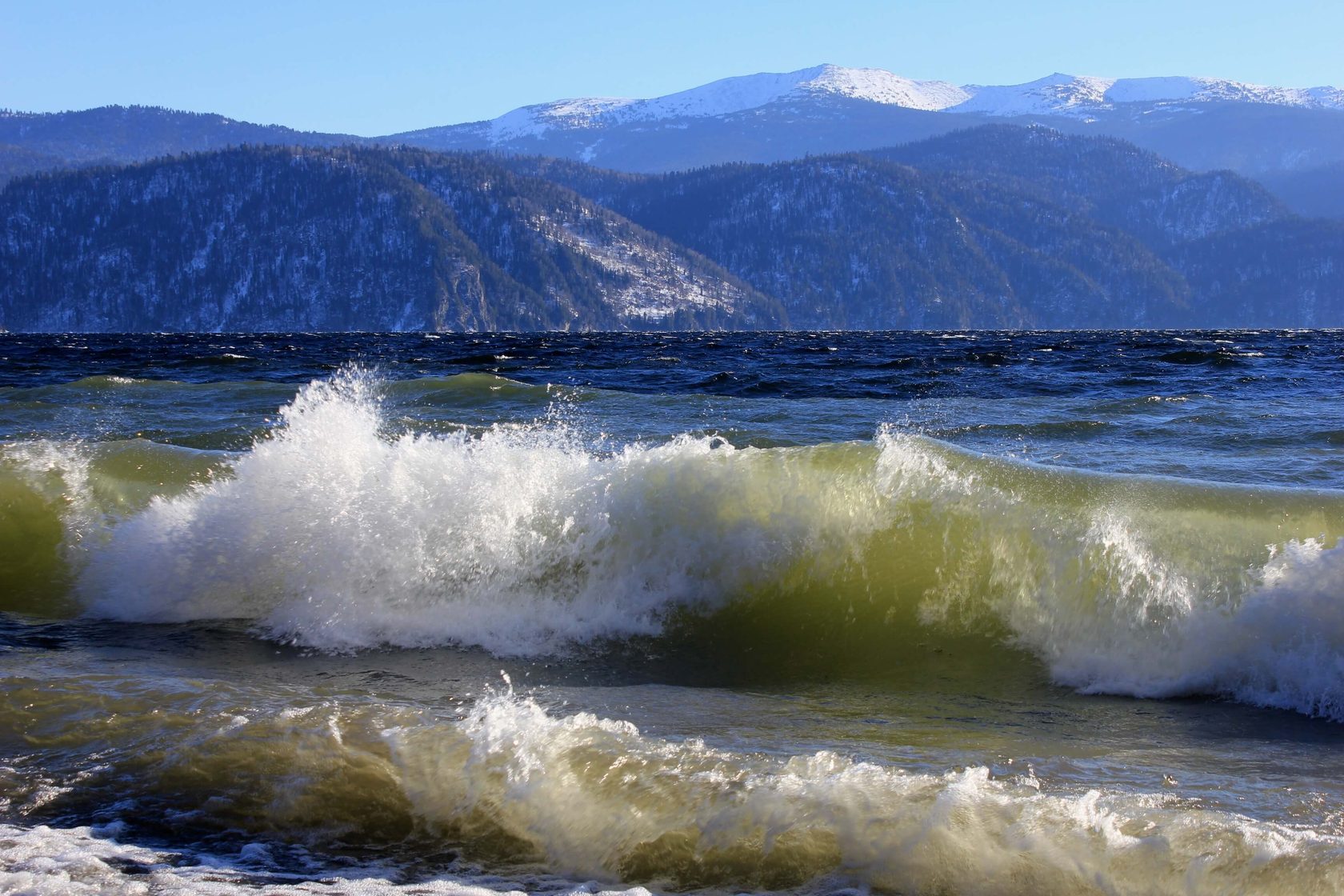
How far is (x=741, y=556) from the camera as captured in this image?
8430 mm

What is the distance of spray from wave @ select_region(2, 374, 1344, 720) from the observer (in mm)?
7270

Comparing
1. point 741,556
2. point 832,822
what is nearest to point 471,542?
point 741,556

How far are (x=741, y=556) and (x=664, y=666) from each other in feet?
4.23

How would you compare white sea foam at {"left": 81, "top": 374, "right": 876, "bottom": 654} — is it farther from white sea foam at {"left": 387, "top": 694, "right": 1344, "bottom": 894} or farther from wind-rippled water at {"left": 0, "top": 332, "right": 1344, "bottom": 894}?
white sea foam at {"left": 387, "top": 694, "right": 1344, "bottom": 894}

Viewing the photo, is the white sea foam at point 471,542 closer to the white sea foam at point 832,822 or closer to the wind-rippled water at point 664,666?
the wind-rippled water at point 664,666

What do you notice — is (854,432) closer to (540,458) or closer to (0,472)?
(540,458)

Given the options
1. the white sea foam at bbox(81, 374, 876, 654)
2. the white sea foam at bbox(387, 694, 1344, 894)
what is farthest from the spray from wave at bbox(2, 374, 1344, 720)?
the white sea foam at bbox(387, 694, 1344, 894)

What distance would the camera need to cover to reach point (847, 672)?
24.2 ft

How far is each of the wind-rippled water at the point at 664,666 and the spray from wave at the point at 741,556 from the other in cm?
3

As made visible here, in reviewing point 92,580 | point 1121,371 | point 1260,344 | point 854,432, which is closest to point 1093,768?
point 92,580

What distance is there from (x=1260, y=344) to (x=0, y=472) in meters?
52.8

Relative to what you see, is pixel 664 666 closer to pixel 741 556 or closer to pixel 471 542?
pixel 741 556

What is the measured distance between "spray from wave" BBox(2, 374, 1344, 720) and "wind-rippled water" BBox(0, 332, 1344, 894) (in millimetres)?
27

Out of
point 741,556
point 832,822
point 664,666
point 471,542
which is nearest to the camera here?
point 832,822
